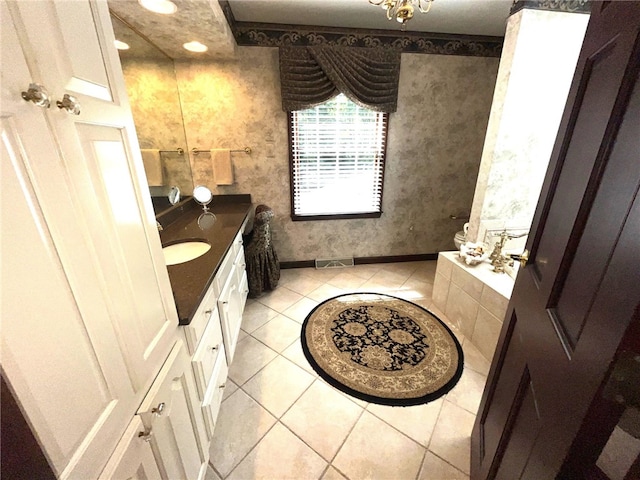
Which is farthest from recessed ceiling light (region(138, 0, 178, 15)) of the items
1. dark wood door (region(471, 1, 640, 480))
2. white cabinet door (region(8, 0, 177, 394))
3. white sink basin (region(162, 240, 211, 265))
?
dark wood door (region(471, 1, 640, 480))

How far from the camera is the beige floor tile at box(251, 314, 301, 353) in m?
2.05

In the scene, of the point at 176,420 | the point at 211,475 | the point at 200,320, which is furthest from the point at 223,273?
the point at 211,475

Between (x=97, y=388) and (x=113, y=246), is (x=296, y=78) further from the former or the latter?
(x=97, y=388)

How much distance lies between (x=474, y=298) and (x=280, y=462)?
5.61 feet

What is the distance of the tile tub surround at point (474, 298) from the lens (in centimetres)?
182

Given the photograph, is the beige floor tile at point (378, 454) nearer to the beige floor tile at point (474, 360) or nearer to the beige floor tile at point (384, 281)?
the beige floor tile at point (474, 360)

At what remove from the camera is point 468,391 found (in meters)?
1.67

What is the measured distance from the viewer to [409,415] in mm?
1518

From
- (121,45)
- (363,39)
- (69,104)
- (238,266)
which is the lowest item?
(238,266)

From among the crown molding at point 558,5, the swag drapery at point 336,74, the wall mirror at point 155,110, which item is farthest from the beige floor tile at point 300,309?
the crown molding at point 558,5

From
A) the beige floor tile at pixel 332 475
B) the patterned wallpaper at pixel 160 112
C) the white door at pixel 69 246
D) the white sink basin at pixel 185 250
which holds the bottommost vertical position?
the beige floor tile at pixel 332 475

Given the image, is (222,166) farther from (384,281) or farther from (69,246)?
(69,246)

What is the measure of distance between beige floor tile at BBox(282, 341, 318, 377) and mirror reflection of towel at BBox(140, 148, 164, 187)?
159 cm

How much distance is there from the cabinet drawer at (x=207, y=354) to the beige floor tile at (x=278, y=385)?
419 mm
